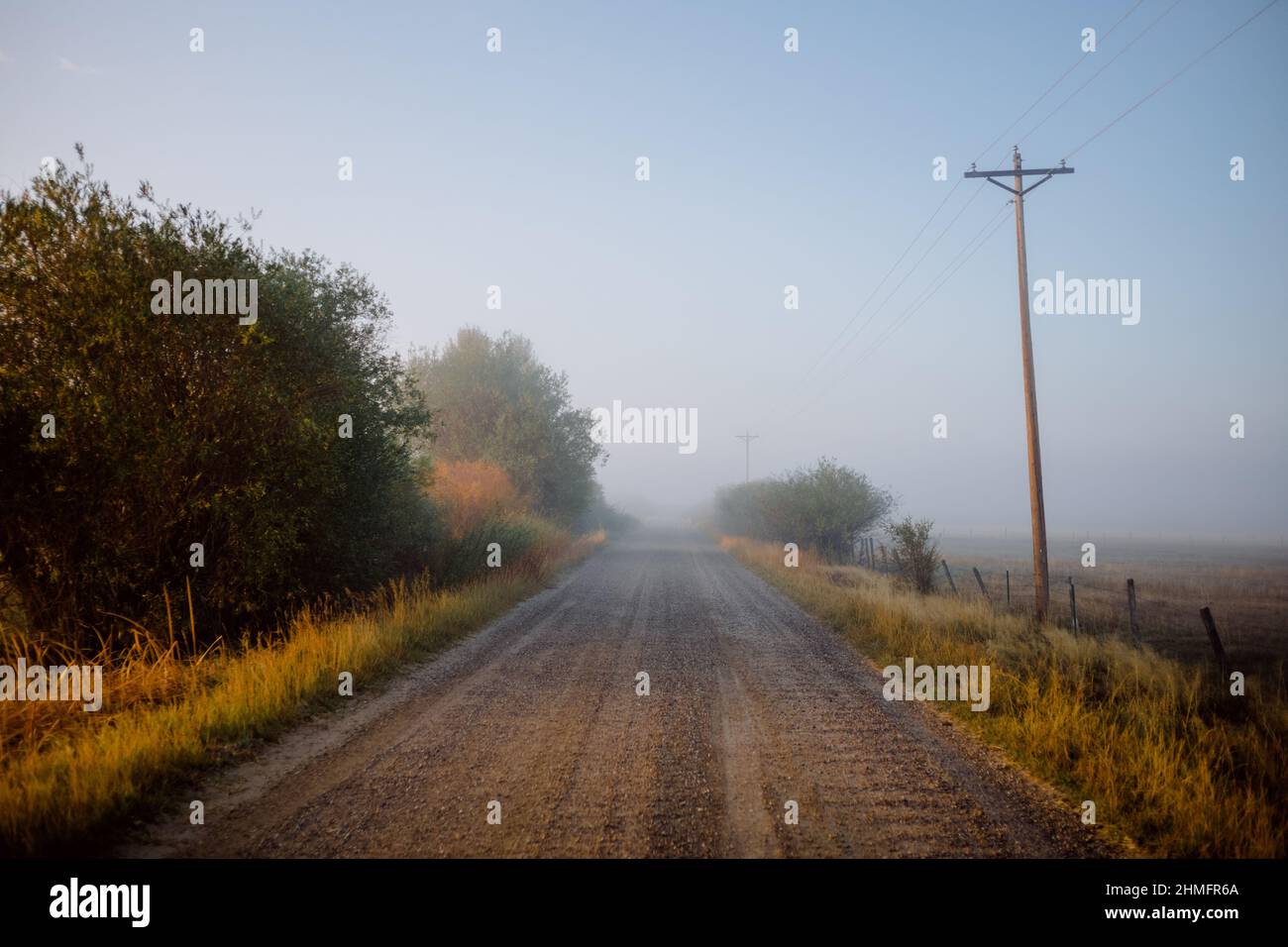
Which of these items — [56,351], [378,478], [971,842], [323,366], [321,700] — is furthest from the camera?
[378,478]

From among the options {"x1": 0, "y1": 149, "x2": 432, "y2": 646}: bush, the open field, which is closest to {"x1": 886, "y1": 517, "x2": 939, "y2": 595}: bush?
the open field

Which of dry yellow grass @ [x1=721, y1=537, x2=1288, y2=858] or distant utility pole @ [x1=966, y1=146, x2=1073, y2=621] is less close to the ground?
distant utility pole @ [x1=966, y1=146, x2=1073, y2=621]

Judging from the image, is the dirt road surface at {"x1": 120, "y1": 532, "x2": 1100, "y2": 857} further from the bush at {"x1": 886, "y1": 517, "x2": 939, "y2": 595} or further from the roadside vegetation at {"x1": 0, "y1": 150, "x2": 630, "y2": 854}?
the bush at {"x1": 886, "y1": 517, "x2": 939, "y2": 595}

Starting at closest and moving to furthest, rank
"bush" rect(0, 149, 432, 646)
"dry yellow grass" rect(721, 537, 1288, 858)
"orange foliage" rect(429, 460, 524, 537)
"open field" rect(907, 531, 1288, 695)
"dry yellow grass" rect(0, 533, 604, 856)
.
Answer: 1. "dry yellow grass" rect(0, 533, 604, 856)
2. "dry yellow grass" rect(721, 537, 1288, 858)
3. "bush" rect(0, 149, 432, 646)
4. "open field" rect(907, 531, 1288, 695)
5. "orange foliage" rect(429, 460, 524, 537)

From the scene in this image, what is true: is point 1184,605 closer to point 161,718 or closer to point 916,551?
point 916,551

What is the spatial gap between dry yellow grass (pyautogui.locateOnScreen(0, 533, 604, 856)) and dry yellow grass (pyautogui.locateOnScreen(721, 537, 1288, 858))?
668 cm

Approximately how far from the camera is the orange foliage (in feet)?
54.4

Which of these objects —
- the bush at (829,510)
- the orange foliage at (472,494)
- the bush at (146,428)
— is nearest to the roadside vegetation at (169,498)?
the bush at (146,428)

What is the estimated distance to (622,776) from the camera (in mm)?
4355
